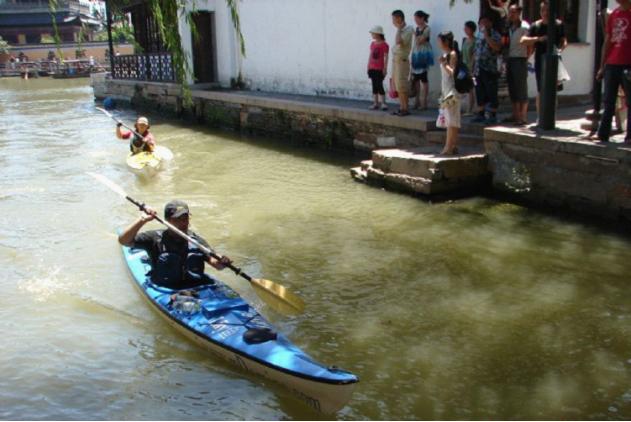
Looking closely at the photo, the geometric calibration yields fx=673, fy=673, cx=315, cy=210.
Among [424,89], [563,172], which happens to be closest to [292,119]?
[424,89]

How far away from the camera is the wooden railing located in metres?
20.0

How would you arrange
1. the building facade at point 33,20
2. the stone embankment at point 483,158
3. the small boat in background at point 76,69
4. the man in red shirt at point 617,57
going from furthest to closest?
the building facade at point 33,20, the small boat in background at point 76,69, the stone embankment at point 483,158, the man in red shirt at point 617,57

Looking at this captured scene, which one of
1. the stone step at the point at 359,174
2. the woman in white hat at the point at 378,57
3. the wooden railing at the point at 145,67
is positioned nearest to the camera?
the stone step at the point at 359,174

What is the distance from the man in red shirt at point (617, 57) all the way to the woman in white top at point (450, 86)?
1880 mm

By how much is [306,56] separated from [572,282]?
33.5 feet

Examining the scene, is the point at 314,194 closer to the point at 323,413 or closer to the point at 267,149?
the point at 267,149

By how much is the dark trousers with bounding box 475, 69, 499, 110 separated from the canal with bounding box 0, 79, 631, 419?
1.58 meters

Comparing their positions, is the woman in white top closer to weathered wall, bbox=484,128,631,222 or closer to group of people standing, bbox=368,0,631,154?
group of people standing, bbox=368,0,631,154

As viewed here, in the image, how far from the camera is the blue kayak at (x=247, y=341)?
4043 millimetres

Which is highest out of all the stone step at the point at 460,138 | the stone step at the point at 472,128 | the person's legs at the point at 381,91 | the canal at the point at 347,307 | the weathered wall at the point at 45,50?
the weathered wall at the point at 45,50

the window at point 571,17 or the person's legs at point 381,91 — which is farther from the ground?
the window at point 571,17

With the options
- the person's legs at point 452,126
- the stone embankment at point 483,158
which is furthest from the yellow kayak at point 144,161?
the person's legs at point 452,126

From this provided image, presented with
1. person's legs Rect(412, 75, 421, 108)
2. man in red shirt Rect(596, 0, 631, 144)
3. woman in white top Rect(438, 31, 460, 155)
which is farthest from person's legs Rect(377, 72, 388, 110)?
man in red shirt Rect(596, 0, 631, 144)

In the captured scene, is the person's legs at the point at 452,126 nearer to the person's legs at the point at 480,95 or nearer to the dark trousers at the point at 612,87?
the person's legs at the point at 480,95
